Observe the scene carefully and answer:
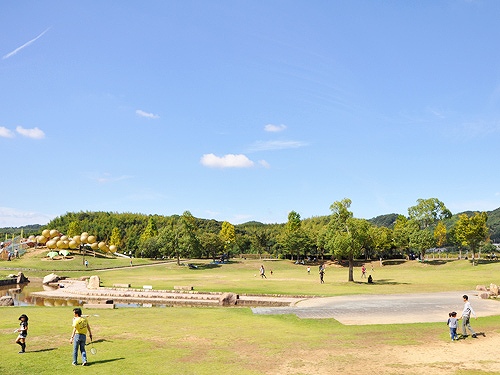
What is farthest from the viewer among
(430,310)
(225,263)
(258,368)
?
(225,263)

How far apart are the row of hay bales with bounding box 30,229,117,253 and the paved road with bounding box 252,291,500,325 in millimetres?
85641

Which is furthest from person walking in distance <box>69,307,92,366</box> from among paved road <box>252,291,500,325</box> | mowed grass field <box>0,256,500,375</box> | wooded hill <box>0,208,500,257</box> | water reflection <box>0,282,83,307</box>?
wooded hill <box>0,208,500,257</box>

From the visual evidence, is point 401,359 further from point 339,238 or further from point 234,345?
point 339,238

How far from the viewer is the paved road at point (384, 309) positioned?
23.3 metres

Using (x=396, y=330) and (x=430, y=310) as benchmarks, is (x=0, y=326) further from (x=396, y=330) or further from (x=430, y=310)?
(x=430, y=310)

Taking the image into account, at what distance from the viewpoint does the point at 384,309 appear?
87.4 feet

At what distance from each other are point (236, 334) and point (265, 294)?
1674cm

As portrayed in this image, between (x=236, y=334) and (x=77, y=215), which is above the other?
(x=77, y=215)

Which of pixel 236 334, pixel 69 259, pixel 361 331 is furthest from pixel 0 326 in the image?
pixel 69 259

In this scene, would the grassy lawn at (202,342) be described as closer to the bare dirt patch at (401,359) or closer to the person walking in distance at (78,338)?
the bare dirt patch at (401,359)

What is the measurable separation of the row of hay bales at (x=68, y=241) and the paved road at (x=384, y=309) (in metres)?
85.6

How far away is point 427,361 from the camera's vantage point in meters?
14.5

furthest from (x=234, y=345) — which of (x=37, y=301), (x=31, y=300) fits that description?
(x=31, y=300)

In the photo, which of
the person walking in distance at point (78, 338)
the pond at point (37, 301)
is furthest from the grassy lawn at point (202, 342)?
the pond at point (37, 301)
